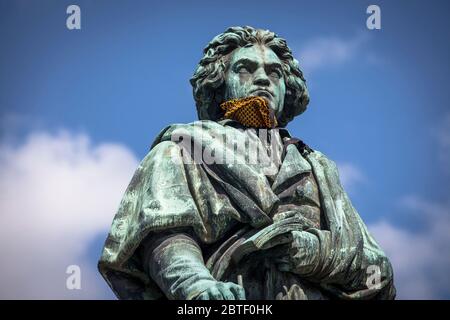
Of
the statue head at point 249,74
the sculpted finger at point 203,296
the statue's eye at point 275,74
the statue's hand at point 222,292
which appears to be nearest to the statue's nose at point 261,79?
the statue head at point 249,74

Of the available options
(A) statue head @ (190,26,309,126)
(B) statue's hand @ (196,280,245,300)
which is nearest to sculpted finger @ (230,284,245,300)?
(B) statue's hand @ (196,280,245,300)

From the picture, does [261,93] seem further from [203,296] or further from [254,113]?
[203,296]

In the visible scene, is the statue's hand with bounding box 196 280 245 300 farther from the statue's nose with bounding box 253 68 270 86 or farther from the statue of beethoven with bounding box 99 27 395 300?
the statue's nose with bounding box 253 68 270 86

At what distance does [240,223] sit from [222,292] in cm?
125

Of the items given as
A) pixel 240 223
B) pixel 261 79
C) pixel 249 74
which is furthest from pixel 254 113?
pixel 240 223

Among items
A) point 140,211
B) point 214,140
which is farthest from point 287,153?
point 140,211

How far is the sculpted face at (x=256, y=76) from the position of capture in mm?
15414

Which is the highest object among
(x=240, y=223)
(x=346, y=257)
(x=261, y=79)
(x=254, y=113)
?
(x=261, y=79)

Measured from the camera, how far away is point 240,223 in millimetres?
14328

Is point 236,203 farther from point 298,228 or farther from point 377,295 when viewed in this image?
point 377,295

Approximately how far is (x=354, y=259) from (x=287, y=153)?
126cm

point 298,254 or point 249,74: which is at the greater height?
point 249,74

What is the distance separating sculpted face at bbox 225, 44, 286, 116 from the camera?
50.6 feet

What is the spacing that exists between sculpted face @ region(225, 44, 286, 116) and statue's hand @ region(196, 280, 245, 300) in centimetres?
260
